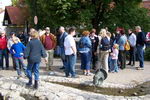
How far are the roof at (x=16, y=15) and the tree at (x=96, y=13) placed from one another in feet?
82.0

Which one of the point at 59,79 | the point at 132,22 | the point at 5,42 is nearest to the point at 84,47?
the point at 59,79

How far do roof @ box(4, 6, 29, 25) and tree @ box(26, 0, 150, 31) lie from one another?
25.0 metres

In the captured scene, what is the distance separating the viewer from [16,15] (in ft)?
178

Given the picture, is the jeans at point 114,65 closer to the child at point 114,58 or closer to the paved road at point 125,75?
the child at point 114,58

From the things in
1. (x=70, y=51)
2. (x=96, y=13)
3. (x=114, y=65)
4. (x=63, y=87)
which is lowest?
(x=63, y=87)

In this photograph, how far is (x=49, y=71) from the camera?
14.4 m

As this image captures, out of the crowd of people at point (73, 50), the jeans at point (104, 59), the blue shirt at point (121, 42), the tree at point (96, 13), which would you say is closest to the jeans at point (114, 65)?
the crowd of people at point (73, 50)

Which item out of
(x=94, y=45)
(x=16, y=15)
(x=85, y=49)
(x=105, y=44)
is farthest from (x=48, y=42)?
(x=16, y=15)

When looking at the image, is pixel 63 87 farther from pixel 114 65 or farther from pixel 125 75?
pixel 114 65

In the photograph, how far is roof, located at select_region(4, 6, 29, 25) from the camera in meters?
48.3

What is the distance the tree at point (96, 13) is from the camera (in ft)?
71.6

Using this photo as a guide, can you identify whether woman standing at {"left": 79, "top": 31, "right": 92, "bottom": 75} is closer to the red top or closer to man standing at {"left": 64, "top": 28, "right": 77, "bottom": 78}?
man standing at {"left": 64, "top": 28, "right": 77, "bottom": 78}

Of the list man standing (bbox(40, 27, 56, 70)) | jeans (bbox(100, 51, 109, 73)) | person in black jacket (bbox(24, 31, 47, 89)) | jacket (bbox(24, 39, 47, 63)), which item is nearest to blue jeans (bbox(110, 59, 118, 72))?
jeans (bbox(100, 51, 109, 73))

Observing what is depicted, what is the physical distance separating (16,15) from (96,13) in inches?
1283
